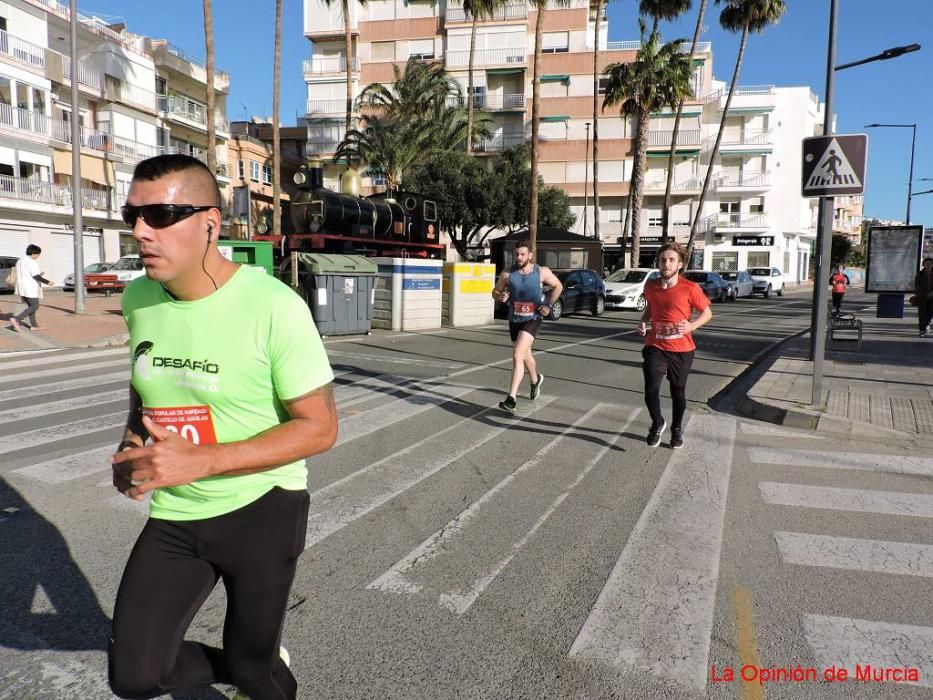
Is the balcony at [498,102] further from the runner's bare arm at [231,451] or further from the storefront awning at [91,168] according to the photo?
the runner's bare arm at [231,451]

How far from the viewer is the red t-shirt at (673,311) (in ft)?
19.7

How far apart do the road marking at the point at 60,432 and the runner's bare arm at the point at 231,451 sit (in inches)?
192

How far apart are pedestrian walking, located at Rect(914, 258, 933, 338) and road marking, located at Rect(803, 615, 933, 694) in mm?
14846

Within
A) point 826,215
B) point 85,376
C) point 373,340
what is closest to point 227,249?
point 373,340

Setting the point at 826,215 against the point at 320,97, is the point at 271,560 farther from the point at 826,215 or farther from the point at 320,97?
the point at 320,97

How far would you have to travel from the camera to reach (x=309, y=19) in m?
51.1

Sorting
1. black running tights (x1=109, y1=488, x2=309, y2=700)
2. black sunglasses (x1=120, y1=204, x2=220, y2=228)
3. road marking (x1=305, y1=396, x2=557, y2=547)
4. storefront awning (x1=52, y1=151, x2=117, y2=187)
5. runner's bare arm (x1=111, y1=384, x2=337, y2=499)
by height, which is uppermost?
storefront awning (x1=52, y1=151, x2=117, y2=187)

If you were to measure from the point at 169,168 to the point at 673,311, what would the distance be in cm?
485

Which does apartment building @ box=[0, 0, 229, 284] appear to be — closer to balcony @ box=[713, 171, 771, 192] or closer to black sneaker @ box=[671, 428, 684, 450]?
black sneaker @ box=[671, 428, 684, 450]

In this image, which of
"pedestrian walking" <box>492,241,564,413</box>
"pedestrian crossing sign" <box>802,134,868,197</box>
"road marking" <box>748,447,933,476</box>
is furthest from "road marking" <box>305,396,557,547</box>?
"pedestrian crossing sign" <box>802,134,868,197</box>

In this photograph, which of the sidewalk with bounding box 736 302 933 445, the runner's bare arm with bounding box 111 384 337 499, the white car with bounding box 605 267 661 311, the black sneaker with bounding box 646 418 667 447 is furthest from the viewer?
the white car with bounding box 605 267 661 311

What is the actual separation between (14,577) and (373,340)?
1125cm

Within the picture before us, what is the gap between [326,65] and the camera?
167ft

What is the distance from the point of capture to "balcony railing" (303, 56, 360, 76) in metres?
50.8
